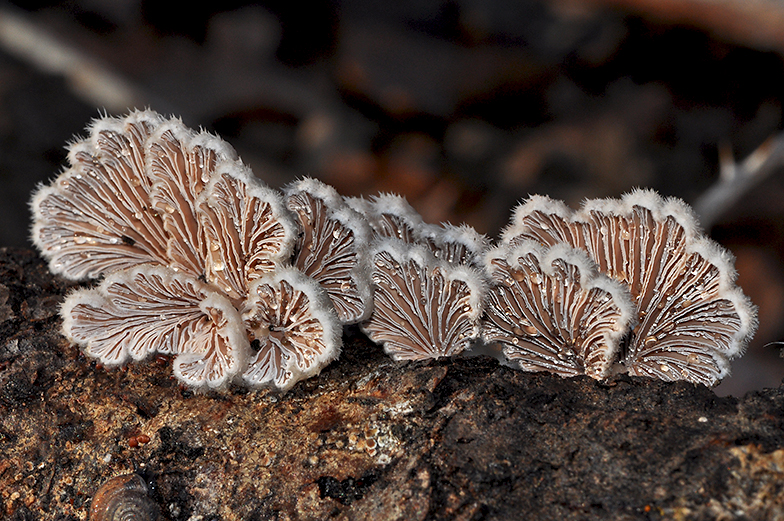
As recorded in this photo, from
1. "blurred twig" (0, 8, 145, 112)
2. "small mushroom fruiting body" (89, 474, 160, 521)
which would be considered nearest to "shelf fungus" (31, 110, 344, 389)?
"small mushroom fruiting body" (89, 474, 160, 521)

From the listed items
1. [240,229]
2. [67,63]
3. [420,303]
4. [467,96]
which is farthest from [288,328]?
[67,63]

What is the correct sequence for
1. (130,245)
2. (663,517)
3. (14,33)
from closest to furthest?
(663,517)
(130,245)
(14,33)

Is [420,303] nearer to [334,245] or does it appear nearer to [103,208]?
[334,245]

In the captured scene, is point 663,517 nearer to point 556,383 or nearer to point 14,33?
point 556,383

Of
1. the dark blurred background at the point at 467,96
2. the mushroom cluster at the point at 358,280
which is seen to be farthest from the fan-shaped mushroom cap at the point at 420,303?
the dark blurred background at the point at 467,96

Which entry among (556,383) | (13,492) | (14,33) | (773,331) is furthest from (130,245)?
(773,331)

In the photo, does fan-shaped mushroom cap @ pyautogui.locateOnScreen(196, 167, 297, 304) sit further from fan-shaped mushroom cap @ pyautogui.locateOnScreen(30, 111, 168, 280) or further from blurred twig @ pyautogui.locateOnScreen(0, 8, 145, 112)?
blurred twig @ pyautogui.locateOnScreen(0, 8, 145, 112)
